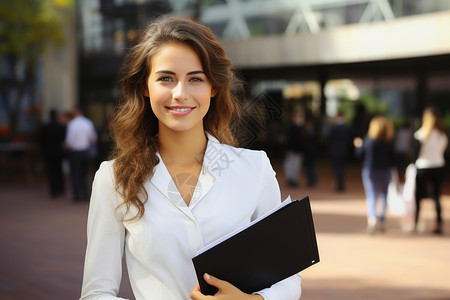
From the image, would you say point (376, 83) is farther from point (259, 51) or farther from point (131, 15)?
point (131, 15)

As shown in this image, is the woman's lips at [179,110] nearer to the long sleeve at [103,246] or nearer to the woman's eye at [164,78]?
the woman's eye at [164,78]

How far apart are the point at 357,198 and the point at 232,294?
11.5 m

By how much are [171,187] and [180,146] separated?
168 millimetres

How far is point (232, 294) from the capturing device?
1.55 metres

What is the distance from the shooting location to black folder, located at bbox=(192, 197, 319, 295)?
5.06ft

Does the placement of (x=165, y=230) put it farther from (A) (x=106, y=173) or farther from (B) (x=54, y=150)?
(B) (x=54, y=150)

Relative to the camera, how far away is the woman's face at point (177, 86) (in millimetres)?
1692

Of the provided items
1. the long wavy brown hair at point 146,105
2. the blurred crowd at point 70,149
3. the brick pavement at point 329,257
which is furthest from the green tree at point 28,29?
the long wavy brown hair at point 146,105

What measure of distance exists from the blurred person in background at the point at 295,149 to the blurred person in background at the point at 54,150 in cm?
583

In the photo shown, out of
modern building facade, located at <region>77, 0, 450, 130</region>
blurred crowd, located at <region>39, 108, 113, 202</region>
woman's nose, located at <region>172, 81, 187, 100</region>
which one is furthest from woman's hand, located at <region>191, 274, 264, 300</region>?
modern building facade, located at <region>77, 0, 450, 130</region>

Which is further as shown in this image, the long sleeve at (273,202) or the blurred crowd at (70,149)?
the blurred crowd at (70,149)

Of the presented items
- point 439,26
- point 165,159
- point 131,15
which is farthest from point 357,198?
point 131,15

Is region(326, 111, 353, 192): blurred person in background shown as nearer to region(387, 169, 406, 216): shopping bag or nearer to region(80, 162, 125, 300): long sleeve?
region(387, 169, 406, 216): shopping bag

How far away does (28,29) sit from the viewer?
1933 cm
